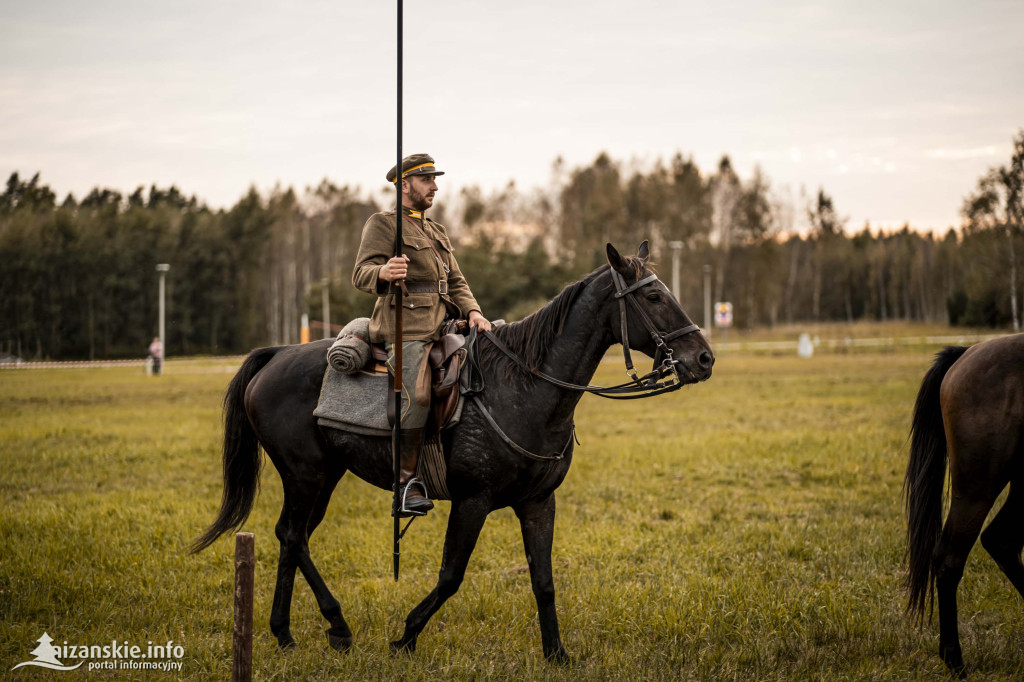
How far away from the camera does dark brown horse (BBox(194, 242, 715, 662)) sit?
499 cm

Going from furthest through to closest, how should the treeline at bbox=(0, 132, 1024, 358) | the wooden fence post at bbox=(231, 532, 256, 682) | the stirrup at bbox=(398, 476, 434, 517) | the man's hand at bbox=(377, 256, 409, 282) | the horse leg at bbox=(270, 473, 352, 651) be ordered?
1. the treeline at bbox=(0, 132, 1024, 358)
2. the horse leg at bbox=(270, 473, 352, 651)
3. the stirrup at bbox=(398, 476, 434, 517)
4. the man's hand at bbox=(377, 256, 409, 282)
5. the wooden fence post at bbox=(231, 532, 256, 682)

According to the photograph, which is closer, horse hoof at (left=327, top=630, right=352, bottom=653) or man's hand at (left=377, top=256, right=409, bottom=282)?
man's hand at (left=377, top=256, right=409, bottom=282)

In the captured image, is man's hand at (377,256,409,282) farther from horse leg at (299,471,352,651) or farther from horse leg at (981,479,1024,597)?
horse leg at (981,479,1024,597)

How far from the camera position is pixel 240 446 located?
6266mm

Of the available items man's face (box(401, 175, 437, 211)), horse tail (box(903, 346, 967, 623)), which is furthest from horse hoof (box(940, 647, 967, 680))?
man's face (box(401, 175, 437, 211))

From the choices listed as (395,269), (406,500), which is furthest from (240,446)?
(395,269)

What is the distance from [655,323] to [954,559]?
2.64 meters

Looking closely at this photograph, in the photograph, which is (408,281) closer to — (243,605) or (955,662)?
(243,605)

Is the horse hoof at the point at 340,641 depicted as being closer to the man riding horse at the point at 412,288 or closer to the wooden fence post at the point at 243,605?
the man riding horse at the point at 412,288

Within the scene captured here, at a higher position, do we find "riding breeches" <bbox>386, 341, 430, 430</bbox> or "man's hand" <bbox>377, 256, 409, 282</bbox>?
"man's hand" <bbox>377, 256, 409, 282</bbox>

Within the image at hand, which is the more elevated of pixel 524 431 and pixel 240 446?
pixel 524 431

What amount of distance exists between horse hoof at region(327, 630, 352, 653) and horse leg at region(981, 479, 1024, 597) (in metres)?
4.55

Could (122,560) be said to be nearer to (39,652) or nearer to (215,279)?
(39,652)

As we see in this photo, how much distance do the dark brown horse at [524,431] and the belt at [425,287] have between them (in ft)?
1.71
